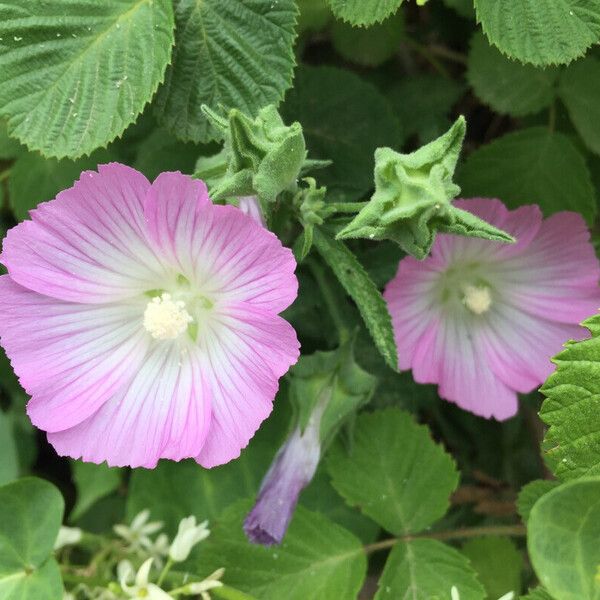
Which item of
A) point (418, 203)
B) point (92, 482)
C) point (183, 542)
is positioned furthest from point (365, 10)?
point (92, 482)

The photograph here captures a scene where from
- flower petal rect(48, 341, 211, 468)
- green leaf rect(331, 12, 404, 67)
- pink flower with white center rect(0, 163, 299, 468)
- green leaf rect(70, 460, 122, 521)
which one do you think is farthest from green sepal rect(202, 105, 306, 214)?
green leaf rect(70, 460, 122, 521)

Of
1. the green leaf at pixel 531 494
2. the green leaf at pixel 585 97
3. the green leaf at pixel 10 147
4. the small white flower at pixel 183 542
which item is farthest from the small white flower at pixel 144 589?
the green leaf at pixel 585 97

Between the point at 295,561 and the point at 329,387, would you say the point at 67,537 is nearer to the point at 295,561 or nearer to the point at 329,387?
the point at 295,561

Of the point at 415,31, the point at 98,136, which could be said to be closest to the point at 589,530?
the point at 98,136

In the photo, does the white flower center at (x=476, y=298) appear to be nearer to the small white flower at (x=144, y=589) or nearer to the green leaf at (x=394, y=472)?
the green leaf at (x=394, y=472)

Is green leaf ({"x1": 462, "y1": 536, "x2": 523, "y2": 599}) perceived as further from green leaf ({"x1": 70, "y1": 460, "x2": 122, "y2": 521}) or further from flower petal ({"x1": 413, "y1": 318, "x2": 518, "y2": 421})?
green leaf ({"x1": 70, "y1": 460, "x2": 122, "y2": 521})

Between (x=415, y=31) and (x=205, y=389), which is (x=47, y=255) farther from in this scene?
(x=415, y=31)

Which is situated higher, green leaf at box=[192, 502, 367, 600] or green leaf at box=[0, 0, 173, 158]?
green leaf at box=[0, 0, 173, 158]
